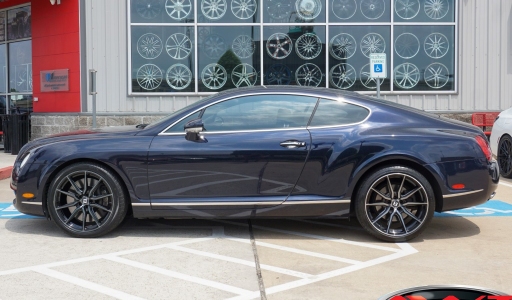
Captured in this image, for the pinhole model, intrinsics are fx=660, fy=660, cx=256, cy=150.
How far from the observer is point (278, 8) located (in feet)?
51.6

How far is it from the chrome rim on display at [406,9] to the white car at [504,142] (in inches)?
222

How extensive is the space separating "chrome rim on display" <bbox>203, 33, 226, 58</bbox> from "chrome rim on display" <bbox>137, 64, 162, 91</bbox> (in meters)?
1.26

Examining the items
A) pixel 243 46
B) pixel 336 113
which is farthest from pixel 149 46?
pixel 336 113

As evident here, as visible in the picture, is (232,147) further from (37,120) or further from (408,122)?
(37,120)

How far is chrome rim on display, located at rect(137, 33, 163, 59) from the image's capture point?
51.8 feet

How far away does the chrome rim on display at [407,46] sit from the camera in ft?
51.9

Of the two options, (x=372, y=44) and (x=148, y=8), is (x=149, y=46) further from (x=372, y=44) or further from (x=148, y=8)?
(x=372, y=44)

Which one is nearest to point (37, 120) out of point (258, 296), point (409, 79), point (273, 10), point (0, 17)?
point (0, 17)

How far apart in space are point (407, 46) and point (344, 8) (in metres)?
1.77

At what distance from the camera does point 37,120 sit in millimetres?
16484

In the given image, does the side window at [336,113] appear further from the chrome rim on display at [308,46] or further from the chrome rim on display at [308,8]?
the chrome rim on display at [308,8]

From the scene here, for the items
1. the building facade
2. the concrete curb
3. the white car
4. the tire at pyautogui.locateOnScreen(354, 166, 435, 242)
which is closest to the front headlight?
the tire at pyautogui.locateOnScreen(354, 166, 435, 242)

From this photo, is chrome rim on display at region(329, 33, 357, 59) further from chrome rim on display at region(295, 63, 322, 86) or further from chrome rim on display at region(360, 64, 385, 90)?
chrome rim on display at region(295, 63, 322, 86)

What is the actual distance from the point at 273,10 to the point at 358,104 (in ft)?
33.1
